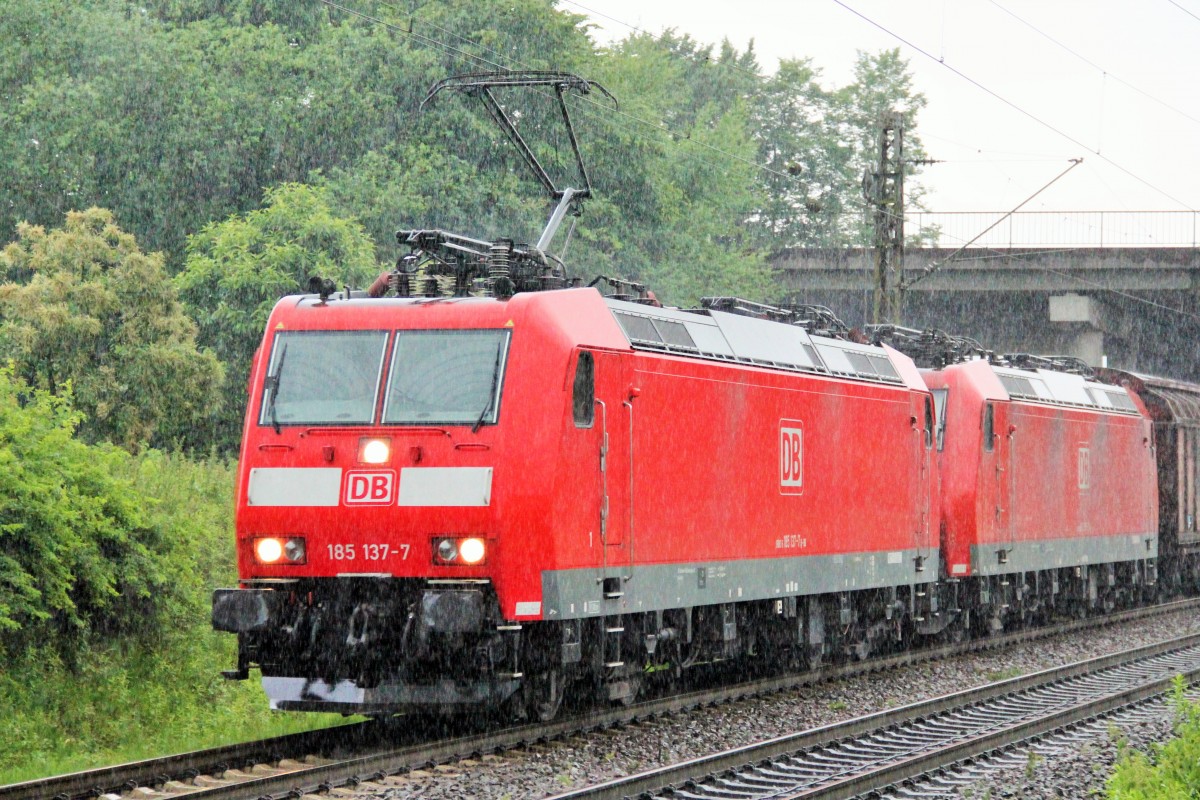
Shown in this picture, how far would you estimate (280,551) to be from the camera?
12.6m

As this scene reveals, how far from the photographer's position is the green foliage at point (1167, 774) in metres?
10.0

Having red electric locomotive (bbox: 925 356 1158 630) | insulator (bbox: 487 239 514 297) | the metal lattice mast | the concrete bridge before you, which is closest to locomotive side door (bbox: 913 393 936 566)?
red electric locomotive (bbox: 925 356 1158 630)

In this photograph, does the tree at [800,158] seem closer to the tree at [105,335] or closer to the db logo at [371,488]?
the tree at [105,335]

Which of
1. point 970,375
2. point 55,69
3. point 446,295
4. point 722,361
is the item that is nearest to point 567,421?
point 446,295

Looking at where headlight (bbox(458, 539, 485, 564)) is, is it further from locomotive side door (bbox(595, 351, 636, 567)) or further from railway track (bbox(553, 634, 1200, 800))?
railway track (bbox(553, 634, 1200, 800))

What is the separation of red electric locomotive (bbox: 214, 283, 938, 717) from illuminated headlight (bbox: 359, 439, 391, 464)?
17mm

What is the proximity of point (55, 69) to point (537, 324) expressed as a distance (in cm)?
2865

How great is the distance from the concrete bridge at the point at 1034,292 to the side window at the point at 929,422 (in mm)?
23490

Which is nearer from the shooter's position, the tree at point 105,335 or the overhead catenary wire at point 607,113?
the tree at point 105,335

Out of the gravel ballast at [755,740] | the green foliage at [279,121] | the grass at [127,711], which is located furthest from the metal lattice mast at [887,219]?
the grass at [127,711]

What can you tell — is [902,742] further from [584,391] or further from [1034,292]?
[1034,292]

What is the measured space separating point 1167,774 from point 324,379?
21.8 ft

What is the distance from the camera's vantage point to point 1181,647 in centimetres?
2197

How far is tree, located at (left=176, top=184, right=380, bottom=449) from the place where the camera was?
27172 mm
